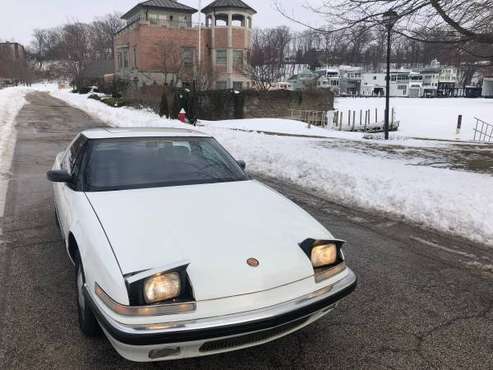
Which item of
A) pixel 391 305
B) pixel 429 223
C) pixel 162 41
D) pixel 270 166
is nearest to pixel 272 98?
pixel 162 41

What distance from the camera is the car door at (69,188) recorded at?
3.63 metres

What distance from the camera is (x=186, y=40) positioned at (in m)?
42.3

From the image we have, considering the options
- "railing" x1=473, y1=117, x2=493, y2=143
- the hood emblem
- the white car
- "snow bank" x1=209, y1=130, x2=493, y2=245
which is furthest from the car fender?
"railing" x1=473, y1=117, x2=493, y2=143

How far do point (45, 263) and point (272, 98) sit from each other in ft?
97.4

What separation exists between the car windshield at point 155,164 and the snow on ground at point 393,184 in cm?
322

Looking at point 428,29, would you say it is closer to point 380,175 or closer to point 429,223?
point 380,175

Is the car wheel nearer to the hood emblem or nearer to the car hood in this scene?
the car hood

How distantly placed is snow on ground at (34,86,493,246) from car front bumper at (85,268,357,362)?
370 centimetres

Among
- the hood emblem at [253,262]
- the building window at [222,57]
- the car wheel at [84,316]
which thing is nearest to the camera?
the hood emblem at [253,262]

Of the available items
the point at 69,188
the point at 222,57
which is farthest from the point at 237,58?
the point at 69,188

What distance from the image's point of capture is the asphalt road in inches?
113

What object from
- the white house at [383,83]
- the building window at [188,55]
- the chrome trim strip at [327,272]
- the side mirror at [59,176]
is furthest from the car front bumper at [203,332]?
the white house at [383,83]

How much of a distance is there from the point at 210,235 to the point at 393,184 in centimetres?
516

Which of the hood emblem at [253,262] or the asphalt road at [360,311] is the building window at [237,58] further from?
the hood emblem at [253,262]
